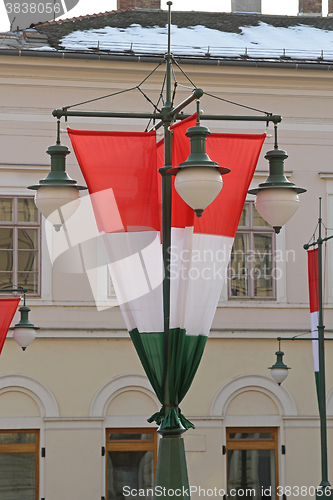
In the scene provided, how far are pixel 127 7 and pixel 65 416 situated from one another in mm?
10609

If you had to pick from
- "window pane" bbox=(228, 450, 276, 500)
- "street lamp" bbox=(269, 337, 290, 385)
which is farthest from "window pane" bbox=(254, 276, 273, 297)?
"window pane" bbox=(228, 450, 276, 500)

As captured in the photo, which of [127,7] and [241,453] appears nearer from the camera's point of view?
[241,453]

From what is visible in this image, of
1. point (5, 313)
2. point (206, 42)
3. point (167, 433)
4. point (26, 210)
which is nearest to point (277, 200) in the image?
point (167, 433)

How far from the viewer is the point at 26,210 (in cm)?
1516

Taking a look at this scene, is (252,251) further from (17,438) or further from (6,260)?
(17,438)

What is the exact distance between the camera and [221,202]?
23.7ft

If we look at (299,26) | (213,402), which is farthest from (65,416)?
(299,26)

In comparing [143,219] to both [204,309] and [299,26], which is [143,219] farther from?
[299,26]

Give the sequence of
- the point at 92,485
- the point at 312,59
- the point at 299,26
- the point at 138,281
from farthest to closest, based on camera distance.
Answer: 1. the point at 299,26
2. the point at 312,59
3. the point at 92,485
4. the point at 138,281

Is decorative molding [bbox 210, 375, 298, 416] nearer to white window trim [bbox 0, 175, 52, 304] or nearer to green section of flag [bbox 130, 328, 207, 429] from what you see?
white window trim [bbox 0, 175, 52, 304]

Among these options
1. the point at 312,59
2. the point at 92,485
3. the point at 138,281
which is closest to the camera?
the point at 138,281

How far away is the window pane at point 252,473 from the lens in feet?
48.9

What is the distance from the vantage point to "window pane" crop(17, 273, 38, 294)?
1496cm

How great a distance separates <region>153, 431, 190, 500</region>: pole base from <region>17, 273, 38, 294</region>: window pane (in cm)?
872
